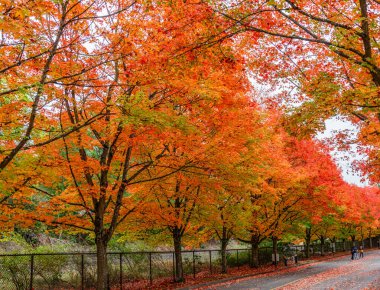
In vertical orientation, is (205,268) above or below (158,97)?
below

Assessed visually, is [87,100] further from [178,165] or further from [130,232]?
[130,232]

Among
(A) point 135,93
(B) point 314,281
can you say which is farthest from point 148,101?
(B) point 314,281

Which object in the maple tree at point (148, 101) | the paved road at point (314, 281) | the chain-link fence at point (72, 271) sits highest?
the maple tree at point (148, 101)

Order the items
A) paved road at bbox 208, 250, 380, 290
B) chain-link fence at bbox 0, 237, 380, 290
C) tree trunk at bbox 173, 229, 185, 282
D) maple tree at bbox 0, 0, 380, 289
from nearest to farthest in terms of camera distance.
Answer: maple tree at bbox 0, 0, 380, 289 → chain-link fence at bbox 0, 237, 380, 290 → paved road at bbox 208, 250, 380, 290 → tree trunk at bbox 173, 229, 185, 282

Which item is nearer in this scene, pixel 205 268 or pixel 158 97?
pixel 158 97

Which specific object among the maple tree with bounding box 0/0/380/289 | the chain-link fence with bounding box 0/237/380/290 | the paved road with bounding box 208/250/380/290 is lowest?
the paved road with bounding box 208/250/380/290

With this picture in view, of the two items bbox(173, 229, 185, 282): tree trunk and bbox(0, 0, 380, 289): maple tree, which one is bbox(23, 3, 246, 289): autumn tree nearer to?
bbox(0, 0, 380, 289): maple tree

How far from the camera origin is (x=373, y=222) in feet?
166

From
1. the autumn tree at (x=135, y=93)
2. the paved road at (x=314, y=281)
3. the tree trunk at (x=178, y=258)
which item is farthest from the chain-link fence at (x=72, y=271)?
the paved road at (x=314, y=281)

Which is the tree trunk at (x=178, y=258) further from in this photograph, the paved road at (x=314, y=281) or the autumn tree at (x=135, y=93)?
the autumn tree at (x=135, y=93)

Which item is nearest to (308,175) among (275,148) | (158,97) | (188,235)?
(275,148)

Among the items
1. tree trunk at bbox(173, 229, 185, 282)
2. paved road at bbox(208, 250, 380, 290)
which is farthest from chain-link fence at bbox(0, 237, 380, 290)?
paved road at bbox(208, 250, 380, 290)

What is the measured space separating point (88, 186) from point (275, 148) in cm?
1379

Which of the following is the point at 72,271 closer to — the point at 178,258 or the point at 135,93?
the point at 178,258
